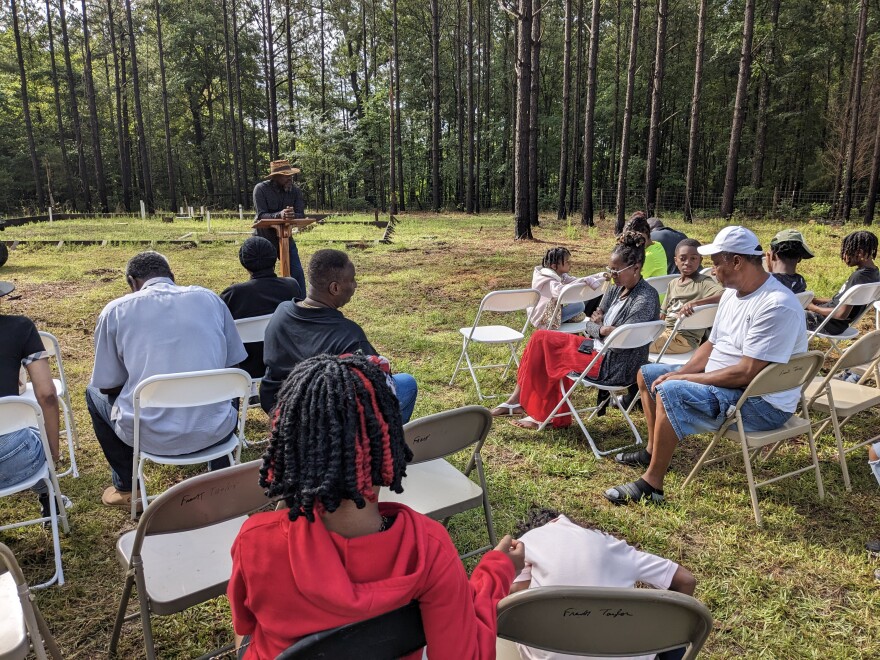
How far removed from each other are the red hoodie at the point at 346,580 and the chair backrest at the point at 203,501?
0.66 meters

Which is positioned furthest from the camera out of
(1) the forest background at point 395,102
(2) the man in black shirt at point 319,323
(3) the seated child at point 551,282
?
(1) the forest background at point 395,102

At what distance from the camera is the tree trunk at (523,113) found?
594 inches

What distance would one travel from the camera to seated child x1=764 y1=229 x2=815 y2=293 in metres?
5.05

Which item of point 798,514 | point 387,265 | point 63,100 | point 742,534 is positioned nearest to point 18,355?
point 742,534

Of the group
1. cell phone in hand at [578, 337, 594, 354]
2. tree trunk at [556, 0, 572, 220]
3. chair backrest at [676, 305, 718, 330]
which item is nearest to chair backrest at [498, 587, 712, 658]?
cell phone in hand at [578, 337, 594, 354]

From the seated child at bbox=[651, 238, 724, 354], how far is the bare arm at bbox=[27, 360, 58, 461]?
4558mm

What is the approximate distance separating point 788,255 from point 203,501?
5348 millimetres

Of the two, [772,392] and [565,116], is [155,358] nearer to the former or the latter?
[772,392]

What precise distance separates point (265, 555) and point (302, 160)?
36599 mm

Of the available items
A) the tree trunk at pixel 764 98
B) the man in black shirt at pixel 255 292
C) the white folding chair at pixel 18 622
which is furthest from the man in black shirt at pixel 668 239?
the tree trunk at pixel 764 98

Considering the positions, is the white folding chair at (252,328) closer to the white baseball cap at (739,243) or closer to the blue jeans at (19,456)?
the blue jeans at (19,456)

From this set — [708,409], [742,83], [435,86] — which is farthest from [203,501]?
[435,86]

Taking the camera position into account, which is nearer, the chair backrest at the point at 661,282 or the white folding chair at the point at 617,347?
the white folding chair at the point at 617,347

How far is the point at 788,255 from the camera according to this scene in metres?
5.11
